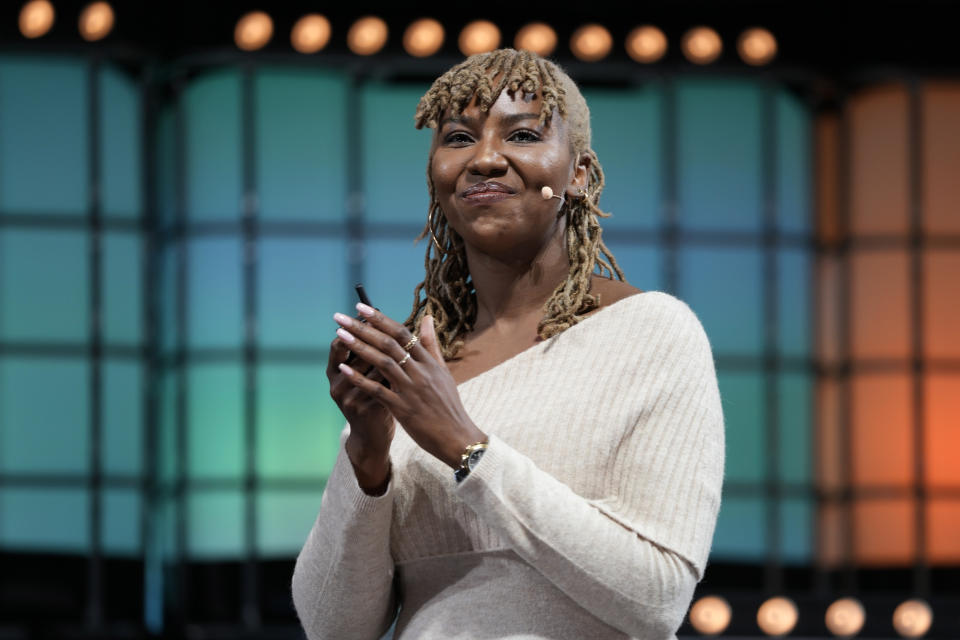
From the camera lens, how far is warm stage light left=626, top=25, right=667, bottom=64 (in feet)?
31.6

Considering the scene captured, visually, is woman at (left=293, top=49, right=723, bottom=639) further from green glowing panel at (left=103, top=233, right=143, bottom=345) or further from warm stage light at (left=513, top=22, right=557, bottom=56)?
green glowing panel at (left=103, top=233, right=143, bottom=345)

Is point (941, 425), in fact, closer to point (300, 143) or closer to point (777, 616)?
point (777, 616)

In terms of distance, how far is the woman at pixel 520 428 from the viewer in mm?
1504

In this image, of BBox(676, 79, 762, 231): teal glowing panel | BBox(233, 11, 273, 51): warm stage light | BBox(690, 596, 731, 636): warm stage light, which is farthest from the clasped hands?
BBox(676, 79, 762, 231): teal glowing panel

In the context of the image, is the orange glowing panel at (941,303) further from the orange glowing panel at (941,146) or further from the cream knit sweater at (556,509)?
the cream knit sweater at (556,509)

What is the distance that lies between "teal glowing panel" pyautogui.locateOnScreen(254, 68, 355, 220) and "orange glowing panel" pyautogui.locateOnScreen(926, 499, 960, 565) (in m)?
4.72

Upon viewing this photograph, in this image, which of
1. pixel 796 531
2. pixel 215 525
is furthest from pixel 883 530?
pixel 215 525

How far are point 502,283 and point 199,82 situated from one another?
8.35m

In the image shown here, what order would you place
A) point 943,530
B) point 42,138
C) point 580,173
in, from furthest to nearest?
point 943,530, point 42,138, point 580,173

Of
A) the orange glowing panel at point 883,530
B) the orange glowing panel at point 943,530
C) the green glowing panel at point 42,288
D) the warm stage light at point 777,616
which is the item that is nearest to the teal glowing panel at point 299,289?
the green glowing panel at point 42,288

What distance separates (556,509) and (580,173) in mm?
486

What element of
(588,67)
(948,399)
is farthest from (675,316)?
(948,399)

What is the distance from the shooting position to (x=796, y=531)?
32.3 ft

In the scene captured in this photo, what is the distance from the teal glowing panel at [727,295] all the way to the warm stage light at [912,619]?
326 centimetres
